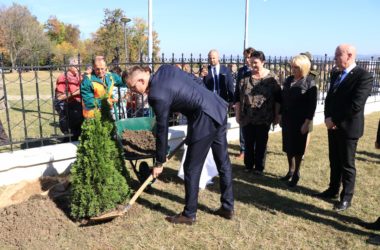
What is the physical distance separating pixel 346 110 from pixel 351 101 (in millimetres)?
120

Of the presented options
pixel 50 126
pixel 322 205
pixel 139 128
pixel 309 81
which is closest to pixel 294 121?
pixel 309 81

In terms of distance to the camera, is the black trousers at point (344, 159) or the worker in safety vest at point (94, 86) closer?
the black trousers at point (344, 159)

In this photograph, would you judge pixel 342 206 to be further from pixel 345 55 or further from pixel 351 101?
pixel 345 55

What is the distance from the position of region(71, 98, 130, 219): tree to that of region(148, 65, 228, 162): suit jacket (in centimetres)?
64

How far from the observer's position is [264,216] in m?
4.09

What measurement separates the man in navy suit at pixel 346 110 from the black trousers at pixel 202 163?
1297 mm

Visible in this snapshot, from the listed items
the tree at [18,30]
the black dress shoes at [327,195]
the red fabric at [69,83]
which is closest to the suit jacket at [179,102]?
the black dress shoes at [327,195]

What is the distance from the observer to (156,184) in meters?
5.03

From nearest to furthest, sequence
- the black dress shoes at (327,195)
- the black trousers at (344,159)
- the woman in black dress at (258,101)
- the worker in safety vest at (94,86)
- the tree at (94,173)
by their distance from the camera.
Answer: the tree at (94,173) → the black trousers at (344,159) → the black dress shoes at (327,195) → the worker in safety vest at (94,86) → the woman in black dress at (258,101)

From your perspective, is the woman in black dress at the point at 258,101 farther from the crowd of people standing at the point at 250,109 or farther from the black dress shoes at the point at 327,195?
the black dress shoes at the point at 327,195

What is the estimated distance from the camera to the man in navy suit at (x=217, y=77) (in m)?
5.78

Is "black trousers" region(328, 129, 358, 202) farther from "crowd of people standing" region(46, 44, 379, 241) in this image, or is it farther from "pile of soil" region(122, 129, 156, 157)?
"pile of soil" region(122, 129, 156, 157)

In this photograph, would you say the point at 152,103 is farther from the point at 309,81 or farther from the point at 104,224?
the point at 309,81

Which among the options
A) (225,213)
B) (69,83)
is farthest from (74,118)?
(225,213)
